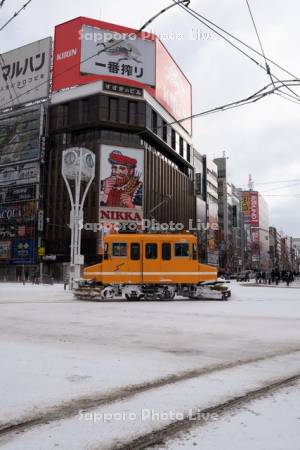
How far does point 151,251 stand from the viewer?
74.4 ft

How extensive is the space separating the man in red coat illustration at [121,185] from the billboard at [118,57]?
487 inches

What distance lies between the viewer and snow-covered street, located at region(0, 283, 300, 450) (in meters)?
3.87

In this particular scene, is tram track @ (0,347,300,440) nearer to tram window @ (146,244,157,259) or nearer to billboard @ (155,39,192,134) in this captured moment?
tram window @ (146,244,157,259)

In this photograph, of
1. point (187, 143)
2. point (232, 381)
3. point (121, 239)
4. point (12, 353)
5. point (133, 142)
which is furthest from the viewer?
point (187, 143)

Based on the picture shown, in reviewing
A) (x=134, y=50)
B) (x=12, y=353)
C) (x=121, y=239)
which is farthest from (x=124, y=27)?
(x=12, y=353)

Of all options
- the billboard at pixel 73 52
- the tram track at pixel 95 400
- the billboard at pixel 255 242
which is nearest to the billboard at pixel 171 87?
the billboard at pixel 73 52

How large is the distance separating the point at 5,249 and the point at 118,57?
34170mm

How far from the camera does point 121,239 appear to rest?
22.7 metres

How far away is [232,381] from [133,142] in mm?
62826

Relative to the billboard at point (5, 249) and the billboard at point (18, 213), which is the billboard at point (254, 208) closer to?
the billboard at point (18, 213)

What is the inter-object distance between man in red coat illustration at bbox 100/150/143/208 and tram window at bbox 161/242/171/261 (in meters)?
40.2

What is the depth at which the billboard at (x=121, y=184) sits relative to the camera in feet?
205

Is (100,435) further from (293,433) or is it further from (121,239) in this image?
(121,239)

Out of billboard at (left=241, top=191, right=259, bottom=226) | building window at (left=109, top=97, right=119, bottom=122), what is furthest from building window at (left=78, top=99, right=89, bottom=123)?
billboard at (left=241, top=191, right=259, bottom=226)
